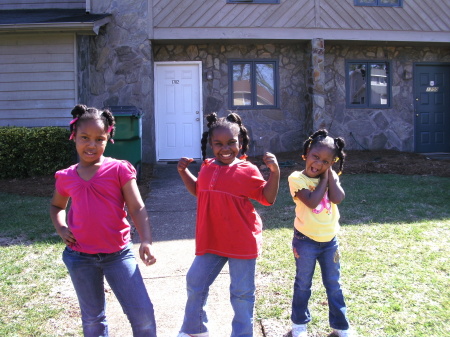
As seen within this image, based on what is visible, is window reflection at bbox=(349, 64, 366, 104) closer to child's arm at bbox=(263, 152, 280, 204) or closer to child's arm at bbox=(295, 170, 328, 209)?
child's arm at bbox=(295, 170, 328, 209)

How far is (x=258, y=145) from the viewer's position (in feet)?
38.2

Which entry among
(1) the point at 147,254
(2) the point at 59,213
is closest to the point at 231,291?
(1) the point at 147,254

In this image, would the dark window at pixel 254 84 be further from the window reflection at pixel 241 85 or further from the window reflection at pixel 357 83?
the window reflection at pixel 357 83

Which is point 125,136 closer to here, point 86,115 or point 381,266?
point 381,266

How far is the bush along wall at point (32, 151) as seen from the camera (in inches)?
364

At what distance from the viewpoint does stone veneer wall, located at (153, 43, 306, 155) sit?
11.4 m

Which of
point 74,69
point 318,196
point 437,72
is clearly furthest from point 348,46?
point 318,196

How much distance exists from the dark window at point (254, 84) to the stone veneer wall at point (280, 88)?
0.15 meters

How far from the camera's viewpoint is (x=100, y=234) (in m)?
2.47

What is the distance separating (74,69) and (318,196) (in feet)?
29.8

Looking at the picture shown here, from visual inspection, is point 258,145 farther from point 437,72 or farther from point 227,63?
point 437,72

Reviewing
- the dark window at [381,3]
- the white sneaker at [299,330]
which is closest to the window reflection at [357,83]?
the dark window at [381,3]

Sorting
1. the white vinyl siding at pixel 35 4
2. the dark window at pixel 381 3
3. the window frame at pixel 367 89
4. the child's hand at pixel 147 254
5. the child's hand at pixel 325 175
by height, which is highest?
the white vinyl siding at pixel 35 4

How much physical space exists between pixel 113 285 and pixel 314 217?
1281 mm
